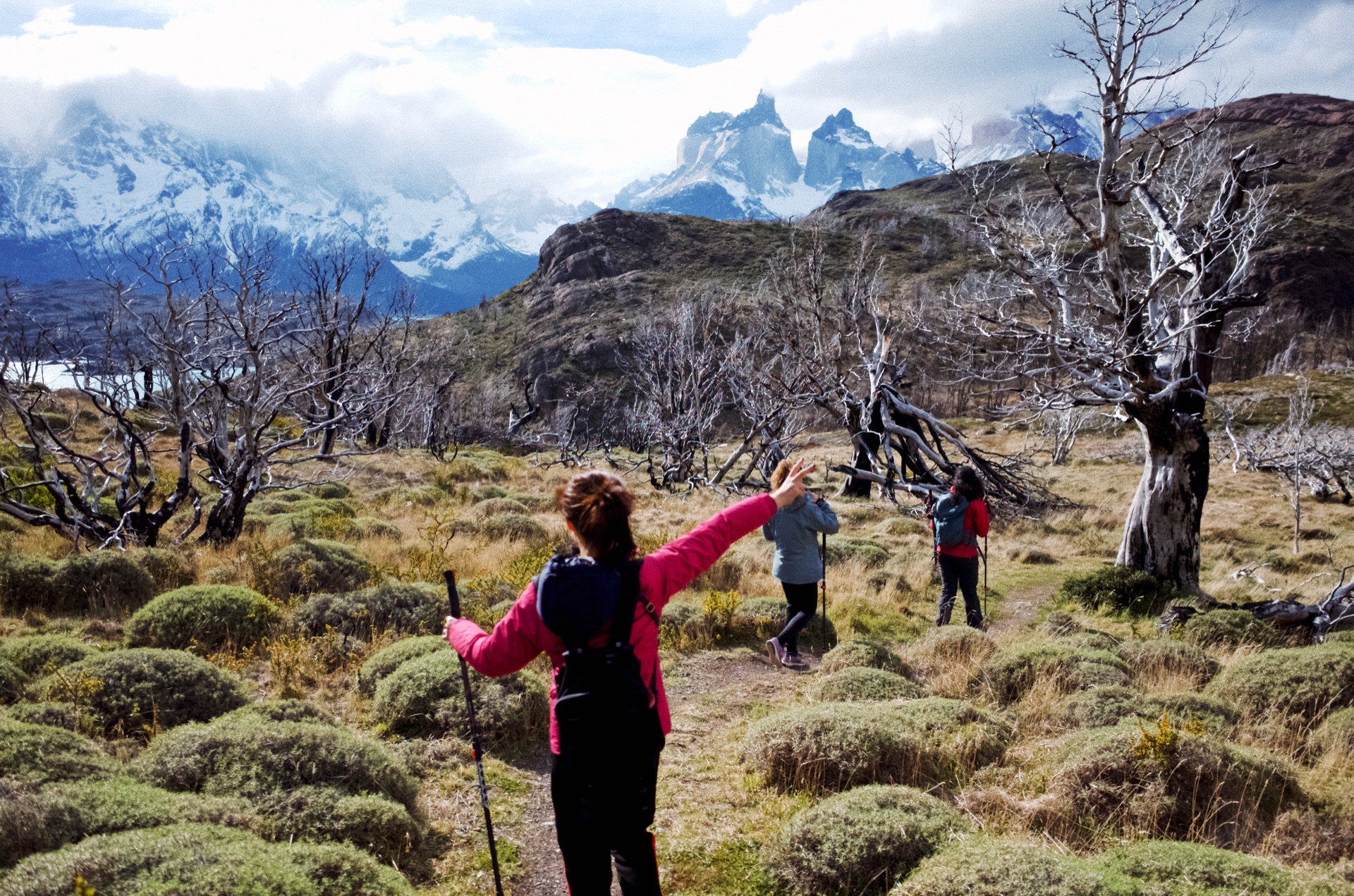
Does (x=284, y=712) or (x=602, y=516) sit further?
(x=284, y=712)

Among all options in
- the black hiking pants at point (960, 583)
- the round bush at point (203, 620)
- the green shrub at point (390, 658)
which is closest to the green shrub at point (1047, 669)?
the black hiking pants at point (960, 583)

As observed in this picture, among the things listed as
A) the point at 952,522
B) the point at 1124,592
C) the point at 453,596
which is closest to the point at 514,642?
the point at 453,596

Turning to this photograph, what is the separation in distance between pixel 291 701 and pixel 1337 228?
132m

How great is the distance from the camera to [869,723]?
199 inches

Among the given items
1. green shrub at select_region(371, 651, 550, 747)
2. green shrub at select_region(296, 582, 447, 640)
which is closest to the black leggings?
green shrub at select_region(371, 651, 550, 747)

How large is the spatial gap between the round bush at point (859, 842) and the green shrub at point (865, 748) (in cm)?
60

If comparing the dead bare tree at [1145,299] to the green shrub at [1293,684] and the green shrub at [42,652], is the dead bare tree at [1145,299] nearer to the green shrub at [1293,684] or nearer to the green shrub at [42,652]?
the green shrub at [1293,684]

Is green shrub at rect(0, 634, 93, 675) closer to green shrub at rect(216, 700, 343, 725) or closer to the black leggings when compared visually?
green shrub at rect(216, 700, 343, 725)

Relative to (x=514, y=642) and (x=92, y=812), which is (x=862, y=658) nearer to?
(x=514, y=642)

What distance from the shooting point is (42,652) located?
19.4 feet

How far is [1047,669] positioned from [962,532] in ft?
6.92

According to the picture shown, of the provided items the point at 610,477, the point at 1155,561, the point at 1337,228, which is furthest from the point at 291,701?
the point at 1337,228

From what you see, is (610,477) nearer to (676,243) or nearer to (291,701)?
(291,701)

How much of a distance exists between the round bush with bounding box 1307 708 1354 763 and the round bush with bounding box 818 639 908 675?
302 centimetres
